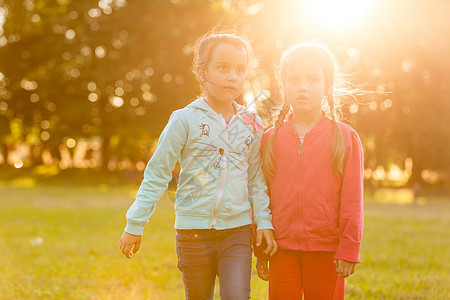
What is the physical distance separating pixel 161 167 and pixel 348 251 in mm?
1173

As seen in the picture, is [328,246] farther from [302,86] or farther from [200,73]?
[200,73]

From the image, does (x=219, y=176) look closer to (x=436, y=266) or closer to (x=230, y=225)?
(x=230, y=225)

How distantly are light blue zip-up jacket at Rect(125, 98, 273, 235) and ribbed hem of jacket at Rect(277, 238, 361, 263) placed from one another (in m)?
0.15

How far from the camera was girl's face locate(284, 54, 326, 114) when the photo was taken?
3131 millimetres

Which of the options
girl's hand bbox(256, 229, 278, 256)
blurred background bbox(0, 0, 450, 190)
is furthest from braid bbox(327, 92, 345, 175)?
blurred background bbox(0, 0, 450, 190)

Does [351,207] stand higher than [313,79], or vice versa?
[313,79]

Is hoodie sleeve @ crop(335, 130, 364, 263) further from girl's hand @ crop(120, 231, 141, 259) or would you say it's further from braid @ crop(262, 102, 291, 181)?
girl's hand @ crop(120, 231, 141, 259)

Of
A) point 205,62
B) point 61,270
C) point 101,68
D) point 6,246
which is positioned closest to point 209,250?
point 205,62

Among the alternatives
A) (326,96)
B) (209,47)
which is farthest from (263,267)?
(209,47)

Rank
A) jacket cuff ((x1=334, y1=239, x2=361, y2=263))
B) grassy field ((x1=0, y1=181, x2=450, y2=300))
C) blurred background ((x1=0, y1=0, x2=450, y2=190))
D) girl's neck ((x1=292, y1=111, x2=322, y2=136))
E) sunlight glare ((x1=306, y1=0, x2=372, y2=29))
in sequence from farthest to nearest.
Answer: blurred background ((x1=0, y1=0, x2=450, y2=190)) < sunlight glare ((x1=306, y1=0, x2=372, y2=29)) < grassy field ((x1=0, y1=181, x2=450, y2=300)) < girl's neck ((x1=292, y1=111, x2=322, y2=136)) < jacket cuff ((x1=334, y1=239, x2=361, y2=263))

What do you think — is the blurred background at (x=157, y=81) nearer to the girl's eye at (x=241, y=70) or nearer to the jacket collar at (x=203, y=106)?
the jacket collar at (x=203, y=106)

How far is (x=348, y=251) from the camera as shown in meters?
2.92

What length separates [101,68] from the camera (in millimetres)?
28250

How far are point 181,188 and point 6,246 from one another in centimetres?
613
